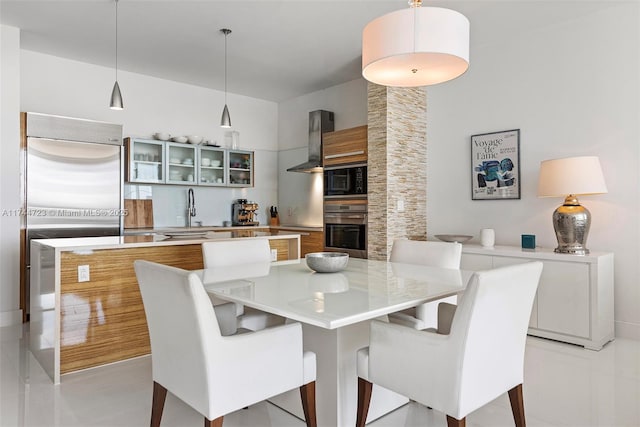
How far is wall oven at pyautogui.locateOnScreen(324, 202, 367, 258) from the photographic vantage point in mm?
4641

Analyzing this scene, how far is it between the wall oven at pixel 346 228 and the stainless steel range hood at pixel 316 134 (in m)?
0.75

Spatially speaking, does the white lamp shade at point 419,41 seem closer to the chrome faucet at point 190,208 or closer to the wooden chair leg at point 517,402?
the wooden chair leg at point 517,402

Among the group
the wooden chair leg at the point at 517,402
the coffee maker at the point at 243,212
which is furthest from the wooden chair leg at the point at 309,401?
the coffee maker at the point at 243,212

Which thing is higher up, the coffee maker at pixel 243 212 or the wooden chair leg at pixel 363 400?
the coffee maker at pixel 243 212

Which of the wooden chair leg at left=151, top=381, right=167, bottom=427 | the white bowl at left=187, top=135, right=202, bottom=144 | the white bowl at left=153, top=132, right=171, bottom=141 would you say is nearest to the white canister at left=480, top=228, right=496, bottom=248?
the wooden chair leg at left=151, top=381, right=167, bottom=427

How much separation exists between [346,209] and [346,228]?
0.21 metres

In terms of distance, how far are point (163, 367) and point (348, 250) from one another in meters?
3.20

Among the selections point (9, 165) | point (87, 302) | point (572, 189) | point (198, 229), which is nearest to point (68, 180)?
point (9, 165)

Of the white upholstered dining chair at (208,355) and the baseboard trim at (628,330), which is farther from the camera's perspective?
the baseboard trim at (628,330)

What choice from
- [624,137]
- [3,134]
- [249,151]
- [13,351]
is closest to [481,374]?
[624,137]

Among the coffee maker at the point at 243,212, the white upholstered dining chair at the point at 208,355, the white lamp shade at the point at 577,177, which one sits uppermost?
the white lamp shade at the point at 577,177

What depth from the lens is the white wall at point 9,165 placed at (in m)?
3.86

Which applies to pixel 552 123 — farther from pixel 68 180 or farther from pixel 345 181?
pixel 68 180

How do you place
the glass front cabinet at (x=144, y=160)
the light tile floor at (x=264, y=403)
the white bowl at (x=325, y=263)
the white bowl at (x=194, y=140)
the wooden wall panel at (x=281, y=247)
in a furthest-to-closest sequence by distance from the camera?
the white bowl at (x=194, y=140)
the glass front cabinet at (x=144, y=160)
the wooden wall panel at (x=281, y=247)
the white bowl at (x=325, y=263)
the light tile floor at (x=264, y=403)
